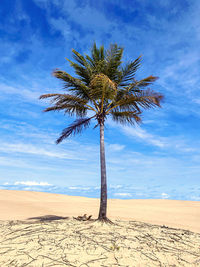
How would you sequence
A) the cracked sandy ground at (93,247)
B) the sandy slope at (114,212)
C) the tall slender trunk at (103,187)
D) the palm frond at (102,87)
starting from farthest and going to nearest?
the sandy slope at (114,212)
the tall slender trunk at (103,187)
the palm frond at (102,87)
the cracked sandy ground at (93,247)

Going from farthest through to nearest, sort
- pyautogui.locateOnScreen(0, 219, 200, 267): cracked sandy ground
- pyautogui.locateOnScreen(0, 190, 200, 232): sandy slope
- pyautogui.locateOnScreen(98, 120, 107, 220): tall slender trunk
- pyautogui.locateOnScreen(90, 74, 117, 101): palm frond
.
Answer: pyautogui.locateOnScreen(0, 190, 200, 232): sandy slope → pyautogui.locateOnScreen(98, 120, 107, 220): tall slender trunk → pyautogui.locateOnScreen(90, 74, 117, 101): palm frond → pyautogui.locateOnScreen(0, 219, 200, 267): cracked sandy ground

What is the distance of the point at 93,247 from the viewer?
6.17 m

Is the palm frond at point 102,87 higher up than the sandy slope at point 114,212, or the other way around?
the palm frond at point 102,87

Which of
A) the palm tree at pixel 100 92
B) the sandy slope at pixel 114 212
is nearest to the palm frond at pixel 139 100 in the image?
the palm tree at pixel 100 92

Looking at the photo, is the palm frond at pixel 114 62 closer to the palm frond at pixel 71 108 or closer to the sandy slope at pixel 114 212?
the palm frond at pixel 71 108

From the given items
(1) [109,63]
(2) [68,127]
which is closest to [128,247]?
(2) [68,127]

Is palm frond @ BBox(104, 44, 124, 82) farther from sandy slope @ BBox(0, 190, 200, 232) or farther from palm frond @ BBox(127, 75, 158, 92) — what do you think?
sandy slope @ BBox(0, 190, 200, 232)

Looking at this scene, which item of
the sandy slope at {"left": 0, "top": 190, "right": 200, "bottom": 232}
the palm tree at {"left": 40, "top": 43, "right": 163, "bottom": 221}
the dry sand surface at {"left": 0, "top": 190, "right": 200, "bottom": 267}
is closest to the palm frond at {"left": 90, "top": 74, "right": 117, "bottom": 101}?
the palm tree at {"left": 40, "top": 43, "right": 163, "bottom": 221}

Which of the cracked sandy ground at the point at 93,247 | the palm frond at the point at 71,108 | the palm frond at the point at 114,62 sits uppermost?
the palm frond at the point at 114,62

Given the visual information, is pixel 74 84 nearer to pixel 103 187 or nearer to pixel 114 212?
pixel 103 187

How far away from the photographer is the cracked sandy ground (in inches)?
217

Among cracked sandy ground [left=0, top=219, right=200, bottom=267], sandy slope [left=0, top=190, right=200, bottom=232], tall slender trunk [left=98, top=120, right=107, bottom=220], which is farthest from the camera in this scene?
sandy slope [left=0, top=190, right=200, bottom=232]

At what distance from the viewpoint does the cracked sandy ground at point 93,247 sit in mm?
5512

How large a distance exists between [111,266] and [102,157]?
5120mm
